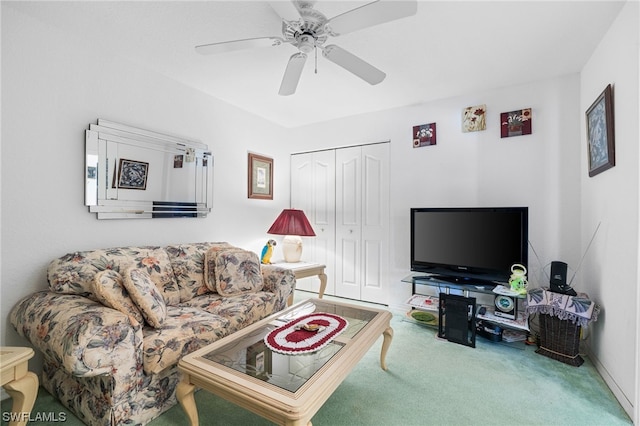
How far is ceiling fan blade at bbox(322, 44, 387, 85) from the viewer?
1679mm

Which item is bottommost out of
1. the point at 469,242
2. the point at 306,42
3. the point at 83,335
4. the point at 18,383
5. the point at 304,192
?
the point at 18,383

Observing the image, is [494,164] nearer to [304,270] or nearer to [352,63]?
[352,63]

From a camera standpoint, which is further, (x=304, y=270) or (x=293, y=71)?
(x=304, y=270)

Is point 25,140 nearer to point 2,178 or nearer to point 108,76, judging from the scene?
point 2,178

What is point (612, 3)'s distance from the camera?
169 centimetres

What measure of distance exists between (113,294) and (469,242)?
284 centimetres

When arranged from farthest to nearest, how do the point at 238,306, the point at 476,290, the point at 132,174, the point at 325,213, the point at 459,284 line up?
1. the point at 325,213
2. the point at 459,284
3. the point at 476,290
4. the point at 132,174
5. the point at 238,306

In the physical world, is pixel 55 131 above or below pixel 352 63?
below

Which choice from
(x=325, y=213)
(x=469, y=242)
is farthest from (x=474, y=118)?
(x=325, y=213)

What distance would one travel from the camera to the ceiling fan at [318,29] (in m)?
1.34

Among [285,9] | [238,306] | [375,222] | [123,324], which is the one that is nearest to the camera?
[123,324]

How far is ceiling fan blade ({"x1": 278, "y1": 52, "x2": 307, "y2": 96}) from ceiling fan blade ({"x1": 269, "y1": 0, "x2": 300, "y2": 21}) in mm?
237

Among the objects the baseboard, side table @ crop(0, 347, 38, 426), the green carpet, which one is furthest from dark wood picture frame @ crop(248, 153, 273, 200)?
the baseboard

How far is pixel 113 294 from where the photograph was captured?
5.31ft
